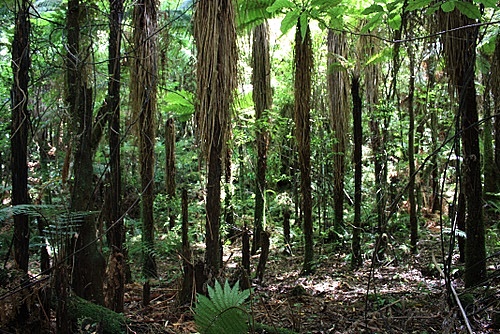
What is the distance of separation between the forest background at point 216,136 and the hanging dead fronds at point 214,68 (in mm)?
13

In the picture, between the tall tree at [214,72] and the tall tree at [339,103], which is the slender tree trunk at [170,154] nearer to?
the tall tree at [339,103]

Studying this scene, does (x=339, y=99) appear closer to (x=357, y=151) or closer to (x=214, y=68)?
(x=357, y=151)

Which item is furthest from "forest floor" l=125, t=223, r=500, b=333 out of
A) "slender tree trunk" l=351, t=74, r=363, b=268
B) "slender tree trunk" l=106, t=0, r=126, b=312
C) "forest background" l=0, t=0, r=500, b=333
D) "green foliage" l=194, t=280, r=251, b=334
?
"slender tree trunk" l=351, t=74, r=363, b=268

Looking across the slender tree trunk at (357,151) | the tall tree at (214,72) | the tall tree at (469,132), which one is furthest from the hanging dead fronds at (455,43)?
the slender tree trunk at (357,151)

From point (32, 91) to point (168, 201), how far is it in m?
3.73

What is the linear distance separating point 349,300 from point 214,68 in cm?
312

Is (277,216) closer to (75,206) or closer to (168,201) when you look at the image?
(168,201)

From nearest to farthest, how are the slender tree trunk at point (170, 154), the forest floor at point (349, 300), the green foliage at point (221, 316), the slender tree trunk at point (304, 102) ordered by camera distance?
the green foliage at point (221, 316)
the forest floor at point (349, 300)
the slender tree trunk at point (304, 102)
the slender tree trunk at point (170, 154)

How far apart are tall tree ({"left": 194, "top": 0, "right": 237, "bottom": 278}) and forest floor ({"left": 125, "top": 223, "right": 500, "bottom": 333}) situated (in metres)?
1.18

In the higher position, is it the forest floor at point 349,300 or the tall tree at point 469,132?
the tall tree at point 469,132

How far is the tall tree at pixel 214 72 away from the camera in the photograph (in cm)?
382

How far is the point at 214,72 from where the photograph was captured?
3812mm

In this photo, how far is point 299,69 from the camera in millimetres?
6262

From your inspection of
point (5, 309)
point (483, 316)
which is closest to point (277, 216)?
point (483, 316)
